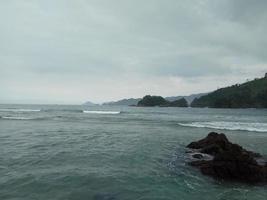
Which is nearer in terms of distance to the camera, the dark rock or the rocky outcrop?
the rocky outcrop

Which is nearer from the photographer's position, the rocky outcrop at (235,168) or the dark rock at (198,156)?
the rocky outcrop at (235,168)

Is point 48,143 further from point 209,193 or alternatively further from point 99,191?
point 209,193

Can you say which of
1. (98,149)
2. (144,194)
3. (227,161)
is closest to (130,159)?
(98,149)

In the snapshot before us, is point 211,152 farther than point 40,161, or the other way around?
point 211,152

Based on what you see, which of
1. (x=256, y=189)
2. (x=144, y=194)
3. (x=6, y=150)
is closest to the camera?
(x=144, y=194)

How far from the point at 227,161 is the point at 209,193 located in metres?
4.21

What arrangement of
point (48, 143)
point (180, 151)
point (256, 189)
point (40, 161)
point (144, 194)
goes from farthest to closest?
point (48, 143) < point (180, 151) < point (40, 161) < point (256, 189) < point (144, 194)

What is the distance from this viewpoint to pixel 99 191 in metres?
14.5

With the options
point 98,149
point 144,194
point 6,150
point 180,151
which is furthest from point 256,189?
point 6,150

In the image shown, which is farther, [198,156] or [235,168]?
[198,156]

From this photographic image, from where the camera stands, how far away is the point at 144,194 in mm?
14445

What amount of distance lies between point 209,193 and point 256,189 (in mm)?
2535

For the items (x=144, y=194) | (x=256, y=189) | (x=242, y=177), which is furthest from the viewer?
(x=242, y=177)

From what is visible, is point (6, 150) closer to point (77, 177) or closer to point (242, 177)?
point (77, 177)
